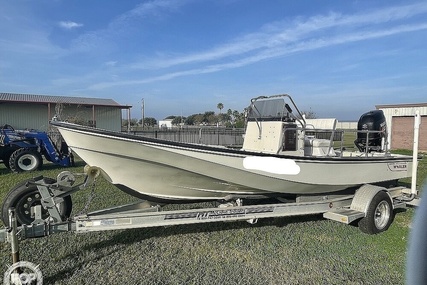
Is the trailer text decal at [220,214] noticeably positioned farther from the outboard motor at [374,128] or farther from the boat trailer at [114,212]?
the outboard motor at [374,128]

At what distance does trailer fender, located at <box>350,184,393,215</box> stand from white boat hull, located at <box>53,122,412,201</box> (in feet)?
0.81

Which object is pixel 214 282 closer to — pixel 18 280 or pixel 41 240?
pixel 18 280

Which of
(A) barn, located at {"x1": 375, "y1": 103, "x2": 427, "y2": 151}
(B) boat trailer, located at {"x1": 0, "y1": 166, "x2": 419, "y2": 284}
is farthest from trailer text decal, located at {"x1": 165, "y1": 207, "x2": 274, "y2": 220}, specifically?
(A) barn, located at {"x1": 375, "y1": 103, "x2": 427, "y2": 151}

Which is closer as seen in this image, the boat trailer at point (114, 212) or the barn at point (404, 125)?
the boat trailer at point (114, 212)

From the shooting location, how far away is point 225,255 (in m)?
4.15

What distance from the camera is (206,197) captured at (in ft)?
15.7

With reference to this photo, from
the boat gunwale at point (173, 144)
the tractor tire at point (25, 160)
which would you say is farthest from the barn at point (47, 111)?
the boat gunwale at point (173, 144)

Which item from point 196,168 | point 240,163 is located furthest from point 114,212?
point 240,163

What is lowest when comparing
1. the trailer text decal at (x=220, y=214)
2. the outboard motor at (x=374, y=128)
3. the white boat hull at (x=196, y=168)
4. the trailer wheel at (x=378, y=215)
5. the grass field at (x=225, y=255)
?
the grass field at (x=225, y=255)

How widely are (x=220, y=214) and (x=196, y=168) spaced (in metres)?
0.68

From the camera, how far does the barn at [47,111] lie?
2798cm

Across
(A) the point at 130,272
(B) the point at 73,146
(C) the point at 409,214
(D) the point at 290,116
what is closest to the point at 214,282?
(A) the point at 130,272

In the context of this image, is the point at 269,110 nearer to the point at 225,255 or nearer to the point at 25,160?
the point at 225,255

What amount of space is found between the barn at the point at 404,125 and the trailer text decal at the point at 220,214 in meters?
19.1
